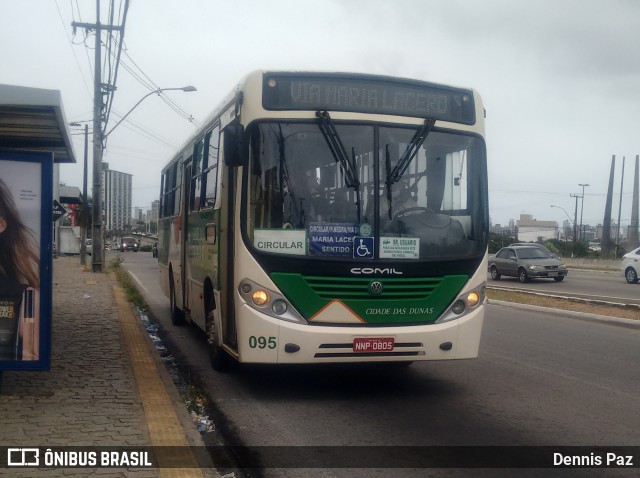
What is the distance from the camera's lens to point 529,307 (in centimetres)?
1830

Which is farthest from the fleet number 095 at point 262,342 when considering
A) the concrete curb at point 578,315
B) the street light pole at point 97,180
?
the street light pole at point 97,180

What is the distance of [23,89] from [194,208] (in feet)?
14.9

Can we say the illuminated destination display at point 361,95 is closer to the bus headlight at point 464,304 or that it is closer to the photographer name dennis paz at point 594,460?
the bus headlight at point 464,304

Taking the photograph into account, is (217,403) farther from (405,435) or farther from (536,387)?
(536,387)

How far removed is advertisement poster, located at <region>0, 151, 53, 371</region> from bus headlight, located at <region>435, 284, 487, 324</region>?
3922 mm

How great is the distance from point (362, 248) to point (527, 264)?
76.6 ft

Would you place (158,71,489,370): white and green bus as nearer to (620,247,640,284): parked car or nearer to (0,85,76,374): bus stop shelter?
(0,85,76,374): bus stop shelter

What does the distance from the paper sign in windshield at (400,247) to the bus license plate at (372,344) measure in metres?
0.83

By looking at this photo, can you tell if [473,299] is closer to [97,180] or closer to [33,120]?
[33,120]

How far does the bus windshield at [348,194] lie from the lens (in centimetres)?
757

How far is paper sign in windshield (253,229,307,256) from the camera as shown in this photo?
7.52m

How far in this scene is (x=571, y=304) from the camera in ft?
62.0

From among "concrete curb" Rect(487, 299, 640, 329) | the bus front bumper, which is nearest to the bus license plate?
the bus front bumper

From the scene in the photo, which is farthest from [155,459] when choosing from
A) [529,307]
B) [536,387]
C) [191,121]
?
[191,121]
